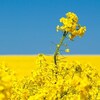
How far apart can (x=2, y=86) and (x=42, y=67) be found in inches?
117

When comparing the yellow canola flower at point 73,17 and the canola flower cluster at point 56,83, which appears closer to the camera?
the canola flower cluster at point 56,83

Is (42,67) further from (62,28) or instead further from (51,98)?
(51,98)

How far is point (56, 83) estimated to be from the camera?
13.4 ft

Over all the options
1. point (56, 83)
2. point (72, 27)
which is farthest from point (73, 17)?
point (56, 83)

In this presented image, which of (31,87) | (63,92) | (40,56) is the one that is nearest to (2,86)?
(63,92)

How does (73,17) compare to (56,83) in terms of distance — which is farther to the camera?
(73,17)

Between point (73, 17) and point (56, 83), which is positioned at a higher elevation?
point (73, 17)

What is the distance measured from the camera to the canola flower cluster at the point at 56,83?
333cm

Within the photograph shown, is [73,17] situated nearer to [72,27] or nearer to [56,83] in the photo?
[72,27]

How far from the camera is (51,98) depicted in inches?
146

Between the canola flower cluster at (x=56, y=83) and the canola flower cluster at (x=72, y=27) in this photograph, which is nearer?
the canola flower cluster at (x=56, y=83)

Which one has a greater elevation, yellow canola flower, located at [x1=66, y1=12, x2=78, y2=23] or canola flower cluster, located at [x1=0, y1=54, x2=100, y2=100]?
yellow canola flower, located at [x1=66, y1=12, x2=78, y2=23]

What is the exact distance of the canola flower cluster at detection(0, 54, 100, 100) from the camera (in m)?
3.33

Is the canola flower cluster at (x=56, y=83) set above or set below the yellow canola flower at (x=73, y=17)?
below
